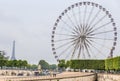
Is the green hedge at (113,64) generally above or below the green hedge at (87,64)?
below

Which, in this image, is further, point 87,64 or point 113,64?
point 87,64

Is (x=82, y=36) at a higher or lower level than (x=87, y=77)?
higher

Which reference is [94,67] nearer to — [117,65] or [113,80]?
[117,65]

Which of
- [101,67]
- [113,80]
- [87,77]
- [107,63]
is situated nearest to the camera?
[113,80]

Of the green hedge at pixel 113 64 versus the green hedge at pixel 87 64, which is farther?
the green hedge at pixel 87 64

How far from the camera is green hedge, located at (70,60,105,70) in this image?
380ft

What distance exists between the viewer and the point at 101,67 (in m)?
115

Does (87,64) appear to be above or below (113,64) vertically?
above

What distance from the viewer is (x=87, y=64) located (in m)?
119

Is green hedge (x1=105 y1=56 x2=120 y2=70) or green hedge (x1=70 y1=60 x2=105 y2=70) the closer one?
green hedge (x1=105 y1=56 x2=120 y2=70)

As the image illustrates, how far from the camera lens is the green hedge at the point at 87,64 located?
115938 mm

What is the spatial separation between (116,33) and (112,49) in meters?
4.84

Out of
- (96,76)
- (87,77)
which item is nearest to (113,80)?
(87,77)

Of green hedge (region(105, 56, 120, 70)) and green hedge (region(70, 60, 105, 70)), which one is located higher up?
green hedge (region(70, 60, 105, 70))
